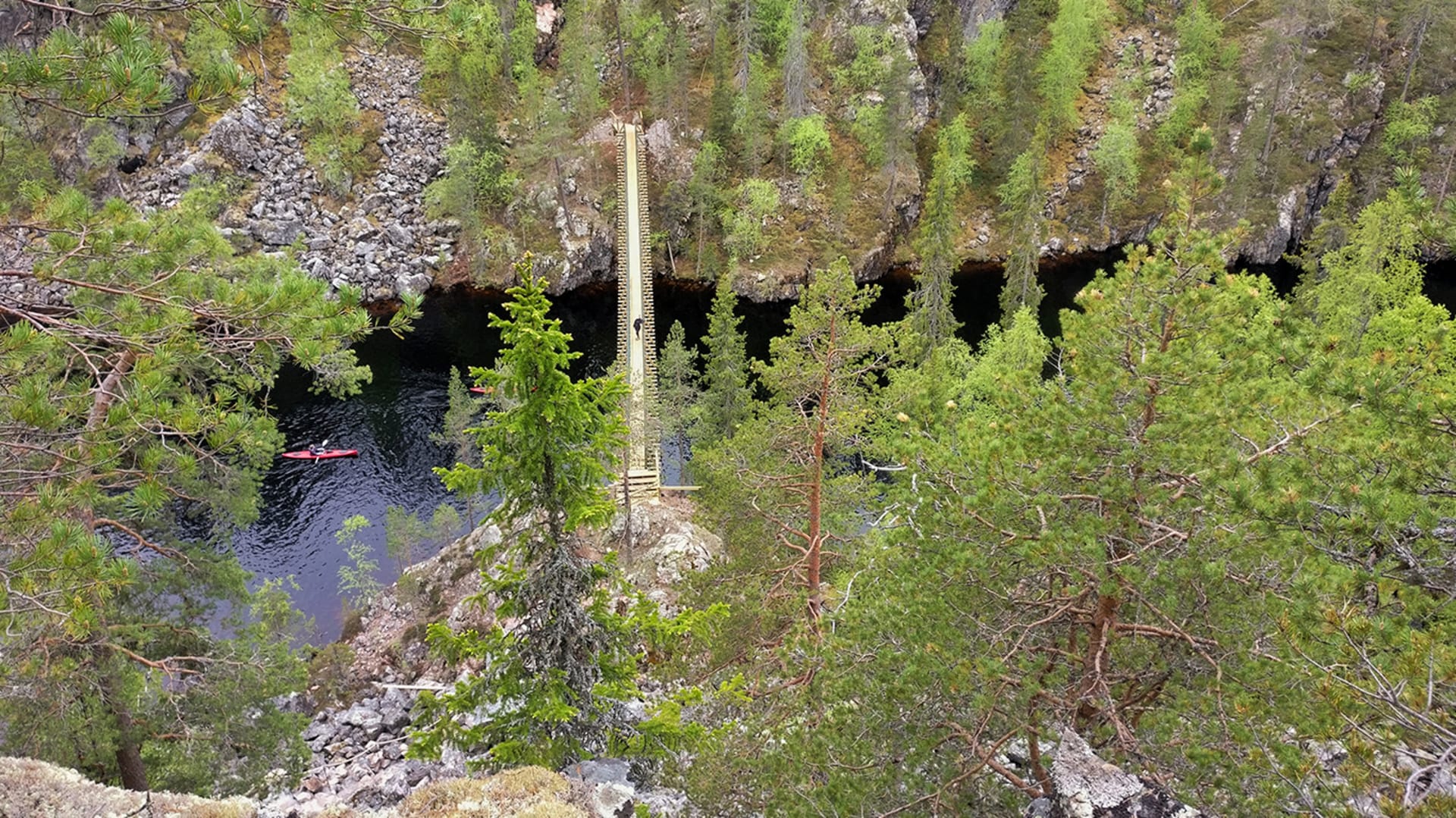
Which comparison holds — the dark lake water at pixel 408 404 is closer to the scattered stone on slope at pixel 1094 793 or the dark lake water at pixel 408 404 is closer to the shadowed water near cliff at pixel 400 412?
the shadowed water near cliff at pixel 400 412

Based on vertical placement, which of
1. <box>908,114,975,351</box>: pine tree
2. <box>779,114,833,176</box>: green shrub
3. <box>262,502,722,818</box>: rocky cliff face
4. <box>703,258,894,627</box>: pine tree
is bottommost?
<box>262,502,722,818</box>: rocky cliff face

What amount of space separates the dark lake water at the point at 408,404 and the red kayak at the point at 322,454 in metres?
0.27

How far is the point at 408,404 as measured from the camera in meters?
35.5

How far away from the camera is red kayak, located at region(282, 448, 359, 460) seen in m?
31.0

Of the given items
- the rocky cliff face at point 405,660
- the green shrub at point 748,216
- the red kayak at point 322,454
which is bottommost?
the rocky cliff face at point 405,660

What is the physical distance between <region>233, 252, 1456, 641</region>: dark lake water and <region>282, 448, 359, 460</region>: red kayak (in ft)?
0.87

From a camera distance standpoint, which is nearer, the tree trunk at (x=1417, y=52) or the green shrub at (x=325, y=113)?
the tree trunk at (x=1417, y=52)

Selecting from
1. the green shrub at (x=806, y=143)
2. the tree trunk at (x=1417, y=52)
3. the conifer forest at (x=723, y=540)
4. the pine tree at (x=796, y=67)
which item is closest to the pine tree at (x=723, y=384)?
the conifer forest at (x=723, y=540)

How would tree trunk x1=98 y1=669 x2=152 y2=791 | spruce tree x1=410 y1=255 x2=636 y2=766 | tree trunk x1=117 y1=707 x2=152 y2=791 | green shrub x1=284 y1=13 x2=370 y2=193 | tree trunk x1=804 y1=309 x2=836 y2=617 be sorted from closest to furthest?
spruce tree x1=410 y1=255 x2=636 y2=766
tree trunk x1=98 y1=669 x2=152 y2=791
tree trunk x1=117 y1=707 x2=152 y2=791
tree trunk x1=804 y1=309 x2=836 y2=617
green shrub x1=284 y1=13 x2=370 y2=193

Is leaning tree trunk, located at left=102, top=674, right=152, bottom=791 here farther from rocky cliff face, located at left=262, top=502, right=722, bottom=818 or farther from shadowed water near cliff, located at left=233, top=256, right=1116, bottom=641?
shadowed water near cliff, located at left=233, top=256, right=1116, bottom=641

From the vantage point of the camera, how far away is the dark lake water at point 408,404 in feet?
90.2

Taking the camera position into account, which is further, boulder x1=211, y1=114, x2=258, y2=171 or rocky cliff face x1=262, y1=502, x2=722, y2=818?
boulder x1=211, y1=114, x2=258, y2=171

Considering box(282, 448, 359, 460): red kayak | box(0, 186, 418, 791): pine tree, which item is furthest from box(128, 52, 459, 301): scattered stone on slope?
box(0, 186, 418, 791): pine tree

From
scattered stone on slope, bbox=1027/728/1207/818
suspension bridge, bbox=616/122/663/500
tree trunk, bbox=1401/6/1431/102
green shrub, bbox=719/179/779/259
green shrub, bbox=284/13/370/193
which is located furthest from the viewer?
green shrub, bbox=284/13/370/193
